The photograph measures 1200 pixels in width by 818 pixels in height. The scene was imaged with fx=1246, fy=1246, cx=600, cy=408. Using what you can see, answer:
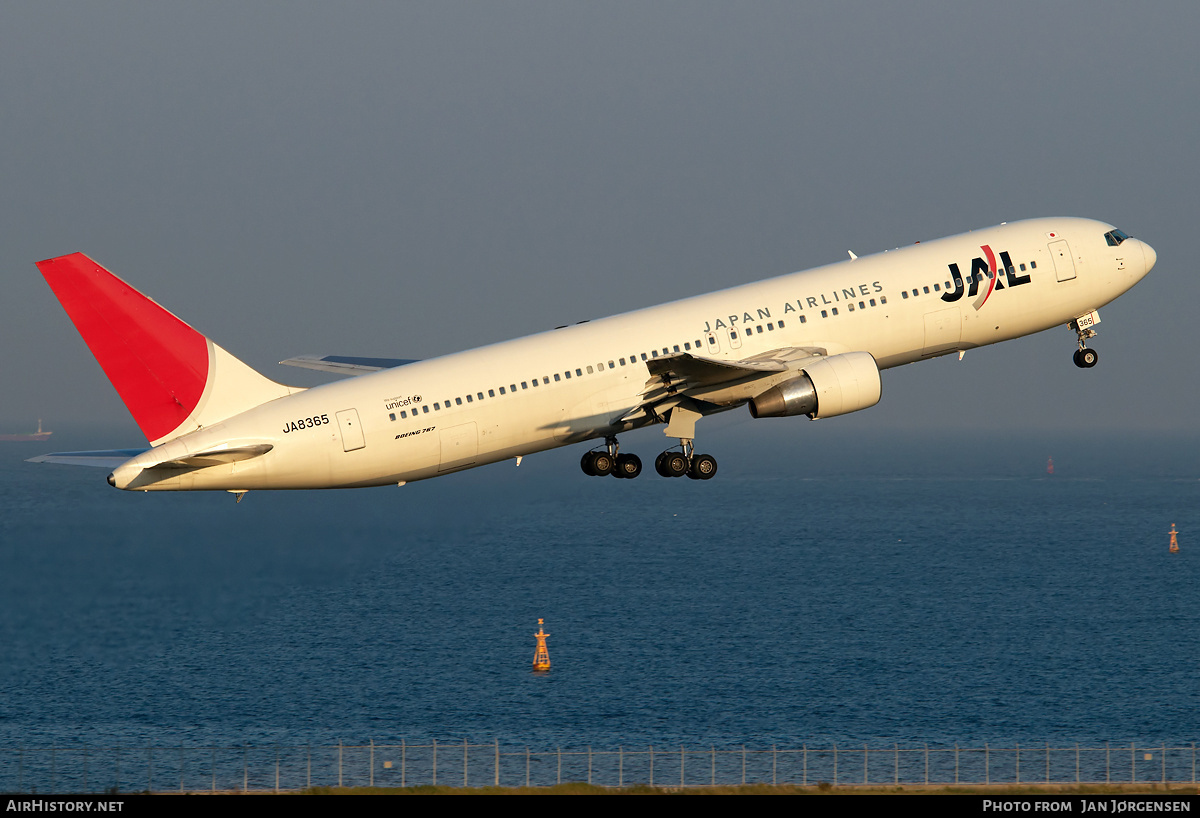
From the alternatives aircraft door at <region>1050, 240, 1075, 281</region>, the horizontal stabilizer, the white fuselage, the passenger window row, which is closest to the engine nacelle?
the white fuselage

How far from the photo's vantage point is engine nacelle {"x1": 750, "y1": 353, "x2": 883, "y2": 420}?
138ft

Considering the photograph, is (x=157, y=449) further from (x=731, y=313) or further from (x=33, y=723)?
(x=33, y=723)

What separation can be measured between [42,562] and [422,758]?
156ft

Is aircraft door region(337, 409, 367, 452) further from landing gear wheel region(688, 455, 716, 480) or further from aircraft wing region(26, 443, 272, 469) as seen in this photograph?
landing gear wheel region(688, 455, 716, 480)

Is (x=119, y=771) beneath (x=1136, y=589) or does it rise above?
beneath

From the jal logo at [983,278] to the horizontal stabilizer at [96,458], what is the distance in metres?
28.3

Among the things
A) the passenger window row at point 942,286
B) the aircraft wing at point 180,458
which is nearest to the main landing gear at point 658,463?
the passenger window row at point 942,286

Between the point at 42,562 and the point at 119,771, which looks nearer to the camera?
the point at 42,562

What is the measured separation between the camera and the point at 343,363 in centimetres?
5169

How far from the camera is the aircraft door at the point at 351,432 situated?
40094mm

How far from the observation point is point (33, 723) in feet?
377

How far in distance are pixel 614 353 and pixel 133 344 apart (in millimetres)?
15560

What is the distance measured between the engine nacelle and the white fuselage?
1.46 metres
